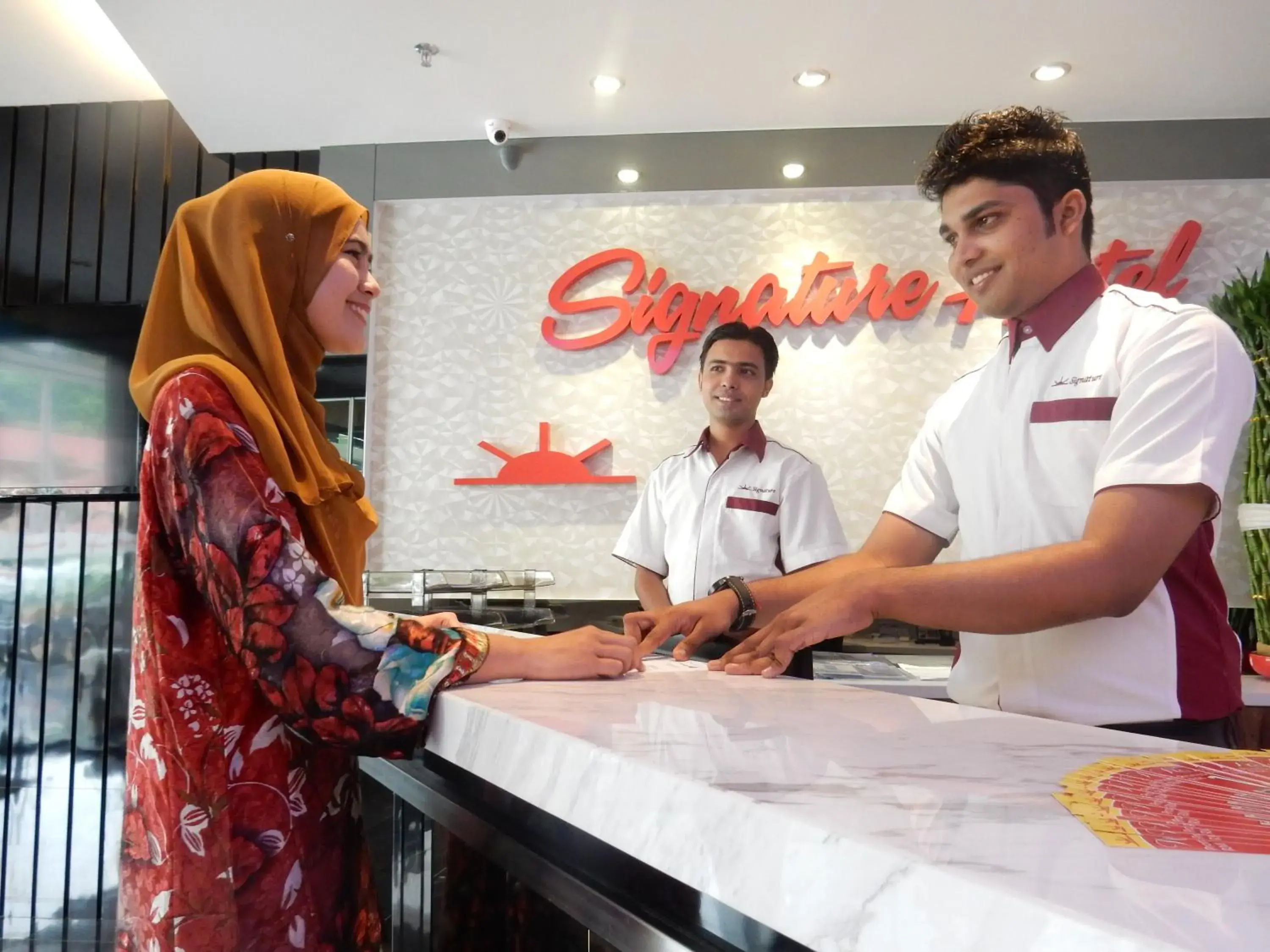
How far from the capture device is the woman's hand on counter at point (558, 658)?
1095mm

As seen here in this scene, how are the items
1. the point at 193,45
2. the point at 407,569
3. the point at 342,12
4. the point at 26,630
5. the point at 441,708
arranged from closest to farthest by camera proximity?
the point at 441,708, the point at 342,12, the point at 193,45, the point at 407,569, the point at 26,630

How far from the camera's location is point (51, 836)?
3.85 metres

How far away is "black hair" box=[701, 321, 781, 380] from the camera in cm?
329

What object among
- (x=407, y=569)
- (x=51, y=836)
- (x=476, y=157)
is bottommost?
(x=51, y=836)

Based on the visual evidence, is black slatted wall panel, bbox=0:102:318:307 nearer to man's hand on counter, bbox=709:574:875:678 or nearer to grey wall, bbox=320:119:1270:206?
grey wall, bbox=320:119:1270:206

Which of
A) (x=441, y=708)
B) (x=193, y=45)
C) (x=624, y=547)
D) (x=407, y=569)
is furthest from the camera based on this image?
(x=407, y=569)

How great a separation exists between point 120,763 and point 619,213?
10.7ft

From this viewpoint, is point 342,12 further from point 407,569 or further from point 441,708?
point 441,708

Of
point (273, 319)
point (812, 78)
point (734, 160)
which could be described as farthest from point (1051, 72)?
point (273, 319)

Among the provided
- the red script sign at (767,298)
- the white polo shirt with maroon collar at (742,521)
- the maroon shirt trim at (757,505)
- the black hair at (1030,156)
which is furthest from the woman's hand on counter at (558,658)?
the red script sign at (767,298)

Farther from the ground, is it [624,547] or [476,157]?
[476,157]

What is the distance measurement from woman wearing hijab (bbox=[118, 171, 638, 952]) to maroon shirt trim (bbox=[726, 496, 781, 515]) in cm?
208

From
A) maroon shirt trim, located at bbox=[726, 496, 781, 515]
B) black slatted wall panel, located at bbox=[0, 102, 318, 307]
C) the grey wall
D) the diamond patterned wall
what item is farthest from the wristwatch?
black slatted wall panel, located at bbox=[0, 102, 318, 307]

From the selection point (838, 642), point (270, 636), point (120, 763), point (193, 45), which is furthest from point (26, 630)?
point (270, 636)
